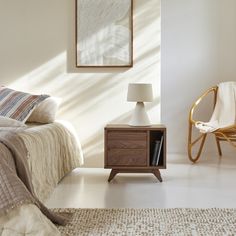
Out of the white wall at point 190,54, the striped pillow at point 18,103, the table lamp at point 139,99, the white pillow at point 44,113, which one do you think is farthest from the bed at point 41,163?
the white wall at point 190,54

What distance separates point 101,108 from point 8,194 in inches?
87.6

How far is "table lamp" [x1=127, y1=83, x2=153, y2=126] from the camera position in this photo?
3861 millimetres

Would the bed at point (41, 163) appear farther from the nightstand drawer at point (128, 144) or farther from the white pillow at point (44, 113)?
the nightstand drawer at point (128, 144)

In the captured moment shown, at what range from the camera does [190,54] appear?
5.46m

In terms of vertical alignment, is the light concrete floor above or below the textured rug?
below

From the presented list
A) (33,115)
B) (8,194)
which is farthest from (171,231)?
(33,115)

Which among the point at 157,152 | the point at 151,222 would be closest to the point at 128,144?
the point at 157,152

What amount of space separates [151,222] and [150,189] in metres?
0.97

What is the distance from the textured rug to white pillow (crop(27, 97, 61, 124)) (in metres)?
1.31

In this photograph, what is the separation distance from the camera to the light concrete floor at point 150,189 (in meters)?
3.15

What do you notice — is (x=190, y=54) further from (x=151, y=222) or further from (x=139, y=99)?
(x=151, y=222)

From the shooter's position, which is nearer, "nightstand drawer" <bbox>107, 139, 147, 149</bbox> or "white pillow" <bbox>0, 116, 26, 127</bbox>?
"white pillow" <bbox>0, 116, 26, 127</bbox>

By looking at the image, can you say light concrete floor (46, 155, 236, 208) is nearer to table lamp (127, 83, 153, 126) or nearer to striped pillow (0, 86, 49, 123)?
table lamp (127, 83, 153, 126)

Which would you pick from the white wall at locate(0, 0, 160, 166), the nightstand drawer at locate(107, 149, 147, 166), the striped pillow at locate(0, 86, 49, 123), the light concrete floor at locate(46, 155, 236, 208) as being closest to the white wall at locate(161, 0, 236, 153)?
the light concrete floor at locate(46, 155, 236, 208)
